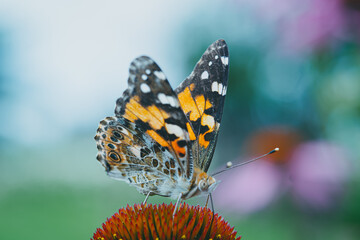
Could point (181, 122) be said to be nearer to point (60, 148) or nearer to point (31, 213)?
point (31, 213)

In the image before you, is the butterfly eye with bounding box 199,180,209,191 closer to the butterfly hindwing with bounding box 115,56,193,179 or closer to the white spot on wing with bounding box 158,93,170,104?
the butterfly hindwing with bounding box 115,56,193,179

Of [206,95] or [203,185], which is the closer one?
[203,185]

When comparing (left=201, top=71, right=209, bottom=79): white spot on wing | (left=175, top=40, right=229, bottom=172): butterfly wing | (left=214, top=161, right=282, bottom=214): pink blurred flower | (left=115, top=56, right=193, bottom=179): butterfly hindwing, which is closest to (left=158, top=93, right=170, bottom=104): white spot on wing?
(left=115, top=56, right=193, bottom=179): butterfly hindwing

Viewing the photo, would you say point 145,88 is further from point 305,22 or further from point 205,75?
point 305,22

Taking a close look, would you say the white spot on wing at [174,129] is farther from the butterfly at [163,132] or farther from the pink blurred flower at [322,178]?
the pink blurred flower at [322,178]

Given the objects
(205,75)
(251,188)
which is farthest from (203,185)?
(251,188)

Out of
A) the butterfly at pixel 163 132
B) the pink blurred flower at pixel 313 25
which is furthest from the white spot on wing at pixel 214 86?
the pink blurred flower at pixel 313 25
